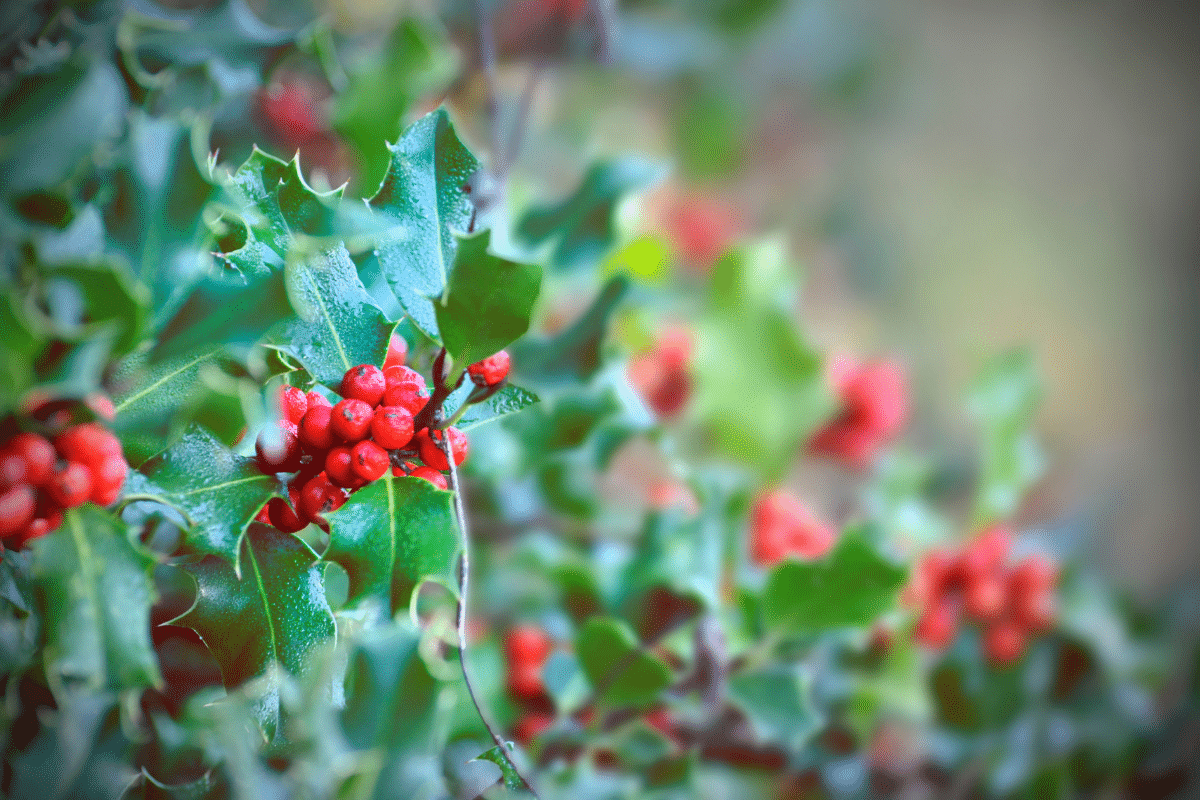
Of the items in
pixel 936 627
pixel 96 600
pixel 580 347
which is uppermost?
pixel 936 627

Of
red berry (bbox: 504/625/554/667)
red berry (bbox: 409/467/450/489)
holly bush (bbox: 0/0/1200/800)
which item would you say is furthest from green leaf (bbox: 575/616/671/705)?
red berry (bbox: 409/467/450/489)

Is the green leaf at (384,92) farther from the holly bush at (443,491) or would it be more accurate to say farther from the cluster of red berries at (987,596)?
the cluster of red berries at (987,596)

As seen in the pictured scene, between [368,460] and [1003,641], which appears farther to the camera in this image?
[1003,641]

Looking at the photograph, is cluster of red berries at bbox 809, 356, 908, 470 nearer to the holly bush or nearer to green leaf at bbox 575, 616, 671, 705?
the holly bush

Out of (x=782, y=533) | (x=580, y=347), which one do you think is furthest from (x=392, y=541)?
(x=782, y=533)

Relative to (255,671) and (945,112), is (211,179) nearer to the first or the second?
(255,671)

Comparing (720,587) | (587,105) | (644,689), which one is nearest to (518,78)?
(587,105)

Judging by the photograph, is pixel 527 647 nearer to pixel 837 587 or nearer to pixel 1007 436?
pixel 837 587
